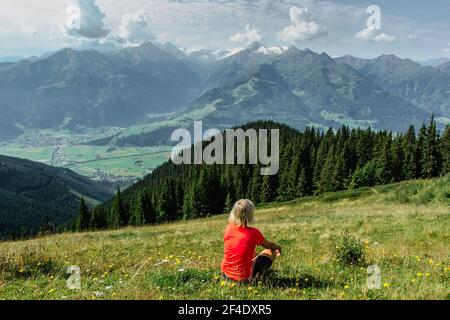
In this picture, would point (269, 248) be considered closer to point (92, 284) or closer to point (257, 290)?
point (257, 290)

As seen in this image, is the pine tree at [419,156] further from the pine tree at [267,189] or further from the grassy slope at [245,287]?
the grassy slope at [245,287]

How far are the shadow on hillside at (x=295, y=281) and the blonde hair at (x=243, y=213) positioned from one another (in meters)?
1.45

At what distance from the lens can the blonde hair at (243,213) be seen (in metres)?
9.28

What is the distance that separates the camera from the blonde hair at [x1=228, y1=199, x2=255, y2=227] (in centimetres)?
928

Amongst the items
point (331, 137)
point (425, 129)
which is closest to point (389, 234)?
point (425, 129)

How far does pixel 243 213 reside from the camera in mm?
9312

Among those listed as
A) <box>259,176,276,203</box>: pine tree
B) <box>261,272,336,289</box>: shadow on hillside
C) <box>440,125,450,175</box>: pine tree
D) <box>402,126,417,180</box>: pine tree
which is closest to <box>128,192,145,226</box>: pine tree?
<box>259,176,276,203</box>: pine tree

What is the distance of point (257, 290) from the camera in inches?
345

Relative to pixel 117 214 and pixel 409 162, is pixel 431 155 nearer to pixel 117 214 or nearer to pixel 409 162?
pixel 409 162

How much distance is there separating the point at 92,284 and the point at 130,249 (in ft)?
29.3

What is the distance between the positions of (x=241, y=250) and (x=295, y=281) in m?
1.73

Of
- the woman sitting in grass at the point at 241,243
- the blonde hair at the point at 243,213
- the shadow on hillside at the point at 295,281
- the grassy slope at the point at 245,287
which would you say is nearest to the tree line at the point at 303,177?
the grassy slope at the point at 245,287

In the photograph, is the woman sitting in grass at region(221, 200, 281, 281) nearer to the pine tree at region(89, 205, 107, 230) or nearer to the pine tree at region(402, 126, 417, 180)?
the pine tree at region(89, 205, 107, 230)
